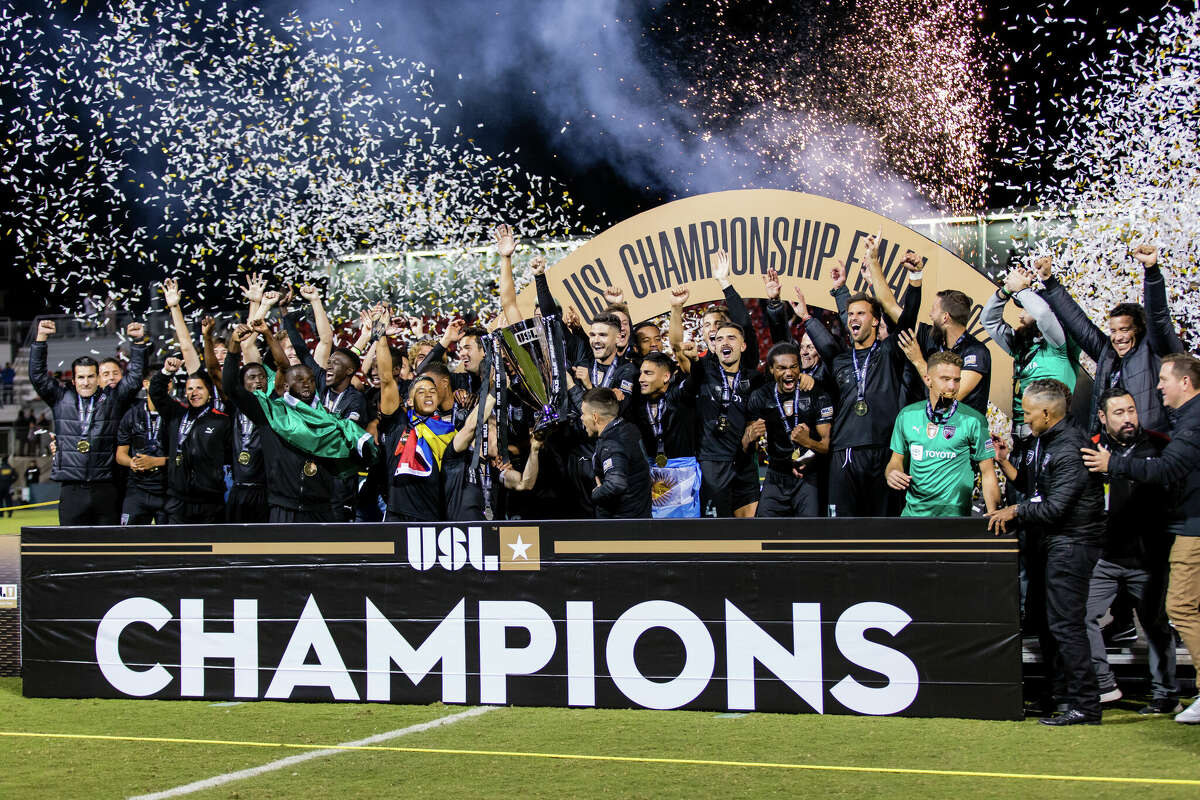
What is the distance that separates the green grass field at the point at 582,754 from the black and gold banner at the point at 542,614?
204mm

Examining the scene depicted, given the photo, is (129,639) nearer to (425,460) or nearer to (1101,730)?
(425,460)

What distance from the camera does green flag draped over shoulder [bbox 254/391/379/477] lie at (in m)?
8.14

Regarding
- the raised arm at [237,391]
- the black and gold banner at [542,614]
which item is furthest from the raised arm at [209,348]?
the black and gold banner at [542,614]

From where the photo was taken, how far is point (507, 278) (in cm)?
912

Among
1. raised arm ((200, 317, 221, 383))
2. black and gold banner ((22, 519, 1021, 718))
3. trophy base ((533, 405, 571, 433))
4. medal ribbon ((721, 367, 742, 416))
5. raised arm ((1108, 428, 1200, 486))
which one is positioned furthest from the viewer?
raised arm ((200, 317, 221, 383))

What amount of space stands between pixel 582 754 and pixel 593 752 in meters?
0.07

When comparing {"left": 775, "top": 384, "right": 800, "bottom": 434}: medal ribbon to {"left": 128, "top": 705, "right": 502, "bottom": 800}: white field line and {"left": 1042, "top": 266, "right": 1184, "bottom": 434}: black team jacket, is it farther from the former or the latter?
{"left": 128, "top": 705, "right": 502, "bottom": 800}: white field line

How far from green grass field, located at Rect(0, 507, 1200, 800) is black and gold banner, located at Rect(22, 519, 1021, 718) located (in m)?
0.20

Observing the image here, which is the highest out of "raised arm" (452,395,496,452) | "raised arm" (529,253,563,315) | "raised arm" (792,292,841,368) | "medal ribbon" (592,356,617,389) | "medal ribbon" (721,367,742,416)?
"raised arm" (529,253,563,315)

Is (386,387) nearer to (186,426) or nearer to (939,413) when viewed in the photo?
(186,426)

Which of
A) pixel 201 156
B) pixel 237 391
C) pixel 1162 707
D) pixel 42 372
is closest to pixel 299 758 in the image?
pixel 237 391

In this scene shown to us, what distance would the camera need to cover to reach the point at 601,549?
274 inches

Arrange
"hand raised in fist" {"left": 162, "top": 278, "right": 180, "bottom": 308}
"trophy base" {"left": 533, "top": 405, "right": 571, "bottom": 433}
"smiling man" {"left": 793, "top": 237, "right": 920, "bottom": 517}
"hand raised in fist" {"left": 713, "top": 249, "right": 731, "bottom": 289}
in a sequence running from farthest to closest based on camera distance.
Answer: "hand raised in fist" {"left": 162, "top": 278, "right": 180, "bottom": 308} → "hand raised in fist" {"left": 713, "top": 249, "right": 731, "bottom": 289} → "smiling man" {"left": 793, "top": 237, "right": 920, "bottom": 517} → "trophy base" {"left": 533, "top": 405, "right": 571, "bottom": 433}

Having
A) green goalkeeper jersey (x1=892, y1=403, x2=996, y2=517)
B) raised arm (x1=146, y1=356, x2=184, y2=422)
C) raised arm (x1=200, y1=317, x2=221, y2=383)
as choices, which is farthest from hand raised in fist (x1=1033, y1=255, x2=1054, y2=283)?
raised arm (x1=146, y1=356, x2=184, y2=422)
